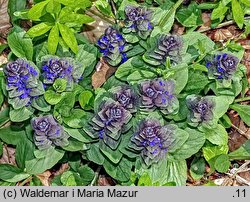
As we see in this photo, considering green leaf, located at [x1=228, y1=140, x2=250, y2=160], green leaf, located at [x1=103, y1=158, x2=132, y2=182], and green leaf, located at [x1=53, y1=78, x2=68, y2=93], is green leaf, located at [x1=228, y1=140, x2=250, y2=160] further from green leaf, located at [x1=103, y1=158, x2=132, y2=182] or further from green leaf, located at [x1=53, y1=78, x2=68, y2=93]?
green leaf, located at [x1=53, y1=78, x2=68, y2=93]

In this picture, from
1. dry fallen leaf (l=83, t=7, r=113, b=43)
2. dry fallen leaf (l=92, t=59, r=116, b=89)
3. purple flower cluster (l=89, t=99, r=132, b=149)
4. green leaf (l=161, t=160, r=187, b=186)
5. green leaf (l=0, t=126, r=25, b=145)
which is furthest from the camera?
dry fallen leaf (l=83, t=7, r=113, b=43)

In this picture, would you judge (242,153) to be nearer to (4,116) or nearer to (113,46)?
(113,46)

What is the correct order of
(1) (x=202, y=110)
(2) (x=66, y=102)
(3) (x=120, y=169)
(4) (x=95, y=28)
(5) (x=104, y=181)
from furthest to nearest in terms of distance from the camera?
(4) (x=95, y=28) → (5) (x=104, y=181) → (3) (x=120, y=169) → (2) (x=66, y=102) → (1) (x=202, y=110)

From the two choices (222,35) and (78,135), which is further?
(222,35)

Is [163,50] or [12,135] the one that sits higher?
[163,50]

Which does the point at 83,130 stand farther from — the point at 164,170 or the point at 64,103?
the point at 164,170

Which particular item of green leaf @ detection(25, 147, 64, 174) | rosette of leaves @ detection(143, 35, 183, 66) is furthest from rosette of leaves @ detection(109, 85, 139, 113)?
green leaf @ detection(25, 147, 64, 174)

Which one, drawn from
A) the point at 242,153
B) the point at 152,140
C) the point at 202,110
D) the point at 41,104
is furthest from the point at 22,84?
the point at 242,153
